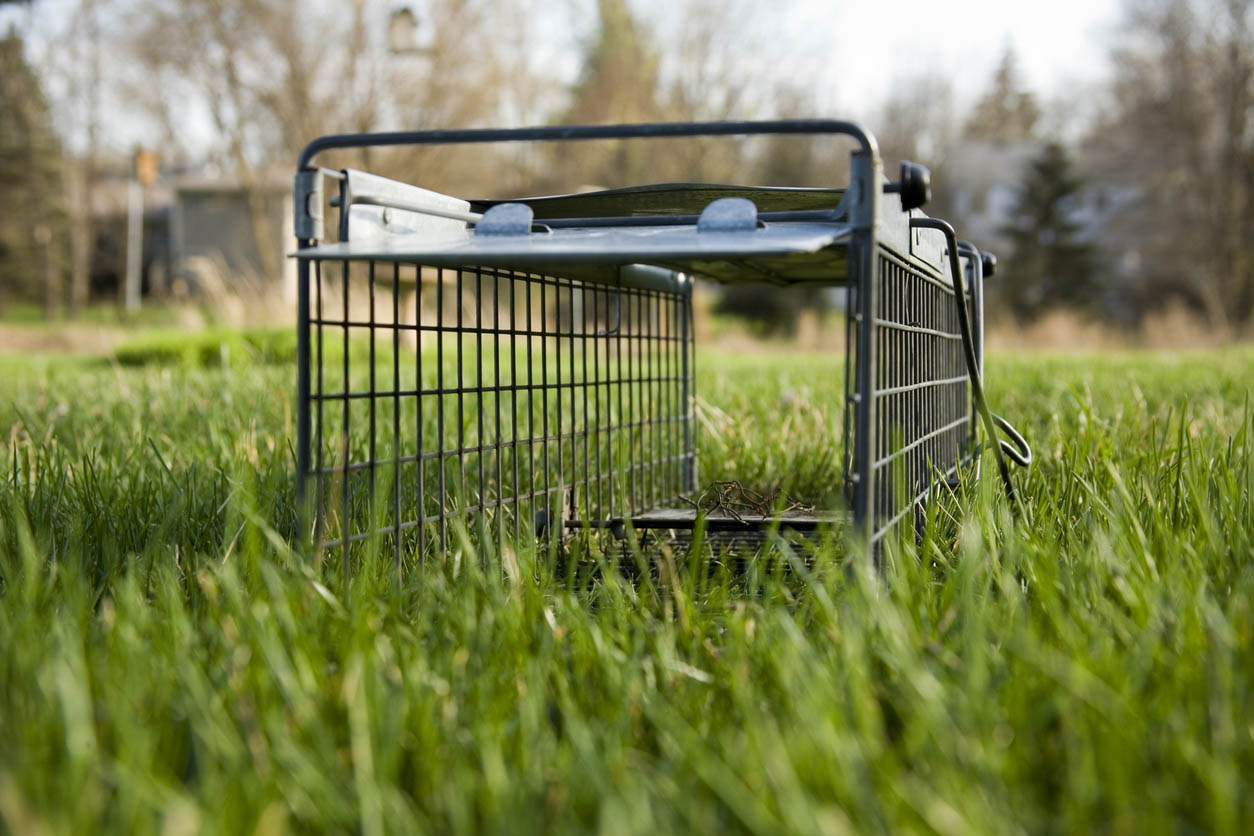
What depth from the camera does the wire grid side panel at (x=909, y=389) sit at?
70.1 inches

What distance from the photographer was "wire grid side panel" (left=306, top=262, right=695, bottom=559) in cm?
185

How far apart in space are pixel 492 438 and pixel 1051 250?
95.4 feet

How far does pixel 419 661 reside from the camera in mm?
1276

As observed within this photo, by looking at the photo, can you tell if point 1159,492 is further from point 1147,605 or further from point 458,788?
point 458,788

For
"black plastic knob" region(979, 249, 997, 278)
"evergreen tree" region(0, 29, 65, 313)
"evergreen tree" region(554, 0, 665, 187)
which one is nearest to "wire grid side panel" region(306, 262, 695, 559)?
"black plastic knob" region(979, 249, 997, 278)

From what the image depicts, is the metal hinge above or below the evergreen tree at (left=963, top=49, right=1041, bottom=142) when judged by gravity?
below

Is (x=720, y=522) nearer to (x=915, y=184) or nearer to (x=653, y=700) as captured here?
(x=915, y=184)

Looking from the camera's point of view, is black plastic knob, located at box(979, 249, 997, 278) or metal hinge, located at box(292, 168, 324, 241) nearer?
metal hinge, located at box(292, 168, 324, 241)

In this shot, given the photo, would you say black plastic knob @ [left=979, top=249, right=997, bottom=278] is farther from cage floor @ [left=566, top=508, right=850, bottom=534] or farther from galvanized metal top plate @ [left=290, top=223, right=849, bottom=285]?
galvanized metal top plate @ [left=290, top=223, right=849, bottom=285]

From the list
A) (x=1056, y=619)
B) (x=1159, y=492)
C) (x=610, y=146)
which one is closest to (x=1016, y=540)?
(x=1056, y=619)

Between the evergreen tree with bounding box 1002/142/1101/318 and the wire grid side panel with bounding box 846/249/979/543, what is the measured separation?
93.9 feet

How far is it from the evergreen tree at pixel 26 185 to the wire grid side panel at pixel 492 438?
100 feet

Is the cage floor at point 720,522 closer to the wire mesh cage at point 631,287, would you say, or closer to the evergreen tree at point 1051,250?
the wire mesh cage at point 631,287

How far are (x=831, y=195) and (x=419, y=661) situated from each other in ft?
3.87
